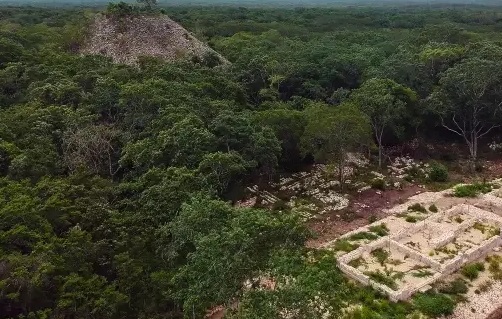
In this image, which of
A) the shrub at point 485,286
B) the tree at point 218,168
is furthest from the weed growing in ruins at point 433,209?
the tree at point 218,168

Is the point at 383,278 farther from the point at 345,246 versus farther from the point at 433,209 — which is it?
the point at 433,209

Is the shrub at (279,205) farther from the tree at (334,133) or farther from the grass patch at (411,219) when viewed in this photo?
the grass patch at (411,219)

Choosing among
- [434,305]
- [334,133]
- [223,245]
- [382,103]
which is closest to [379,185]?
[334,133]

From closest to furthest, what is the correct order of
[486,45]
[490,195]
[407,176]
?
[490,195], [407,176], [486,45]

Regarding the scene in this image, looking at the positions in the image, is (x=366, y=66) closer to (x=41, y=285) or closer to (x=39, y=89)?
(x=39, y=89)

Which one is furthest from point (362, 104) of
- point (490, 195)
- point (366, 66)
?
point (366, 66)

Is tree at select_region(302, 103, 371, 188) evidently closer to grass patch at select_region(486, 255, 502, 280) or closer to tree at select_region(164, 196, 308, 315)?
grass patch at select_region(486, 255, 502, 280)
